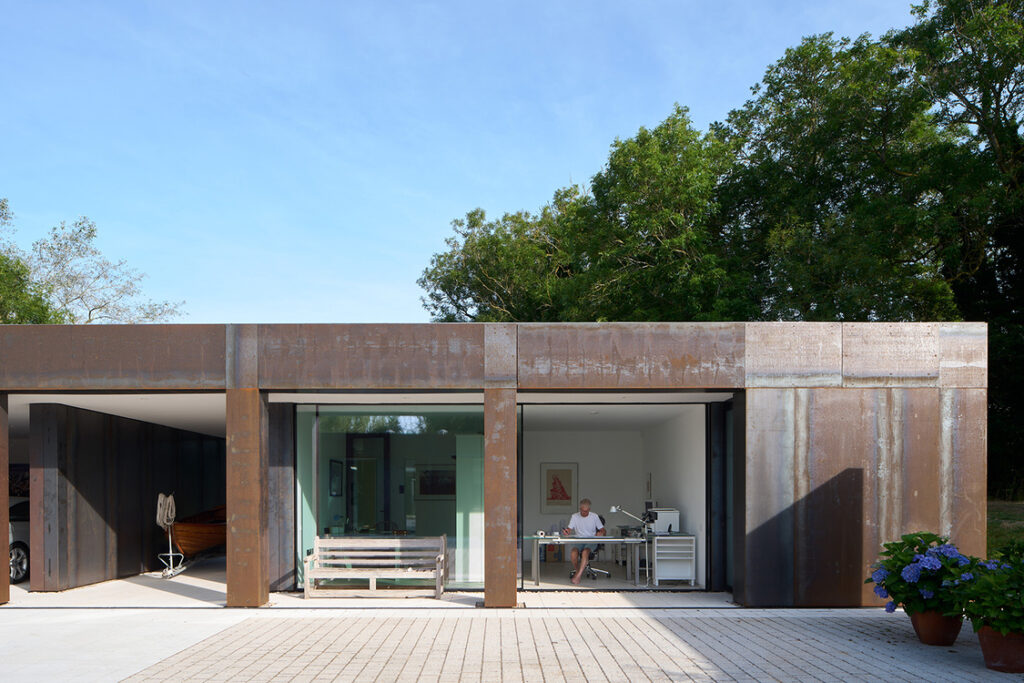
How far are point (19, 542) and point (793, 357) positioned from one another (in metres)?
11.4

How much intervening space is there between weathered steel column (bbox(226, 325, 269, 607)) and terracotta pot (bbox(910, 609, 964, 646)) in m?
7.11

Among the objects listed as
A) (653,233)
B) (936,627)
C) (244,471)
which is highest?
(653,233)

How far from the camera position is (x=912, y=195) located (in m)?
21.4

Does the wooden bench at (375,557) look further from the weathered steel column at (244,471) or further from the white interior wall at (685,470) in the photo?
the white interior wall at (685,470)

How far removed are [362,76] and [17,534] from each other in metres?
9.29

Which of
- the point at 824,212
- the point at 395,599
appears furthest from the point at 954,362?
the point at 824,212

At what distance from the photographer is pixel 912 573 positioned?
845 cm

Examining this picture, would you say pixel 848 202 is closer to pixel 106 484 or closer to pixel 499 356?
pixel 499 356

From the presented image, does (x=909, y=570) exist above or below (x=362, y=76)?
below

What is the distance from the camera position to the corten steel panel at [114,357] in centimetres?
1052

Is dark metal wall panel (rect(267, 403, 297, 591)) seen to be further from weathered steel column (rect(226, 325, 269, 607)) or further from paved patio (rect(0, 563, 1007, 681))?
weathered steel column (rect(226, 325, 269, 607))

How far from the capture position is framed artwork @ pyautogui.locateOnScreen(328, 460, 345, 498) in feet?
39.2

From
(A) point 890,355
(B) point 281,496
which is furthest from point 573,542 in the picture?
(A) point 890,355

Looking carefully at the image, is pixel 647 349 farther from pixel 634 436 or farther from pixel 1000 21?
pixel 1000 21
